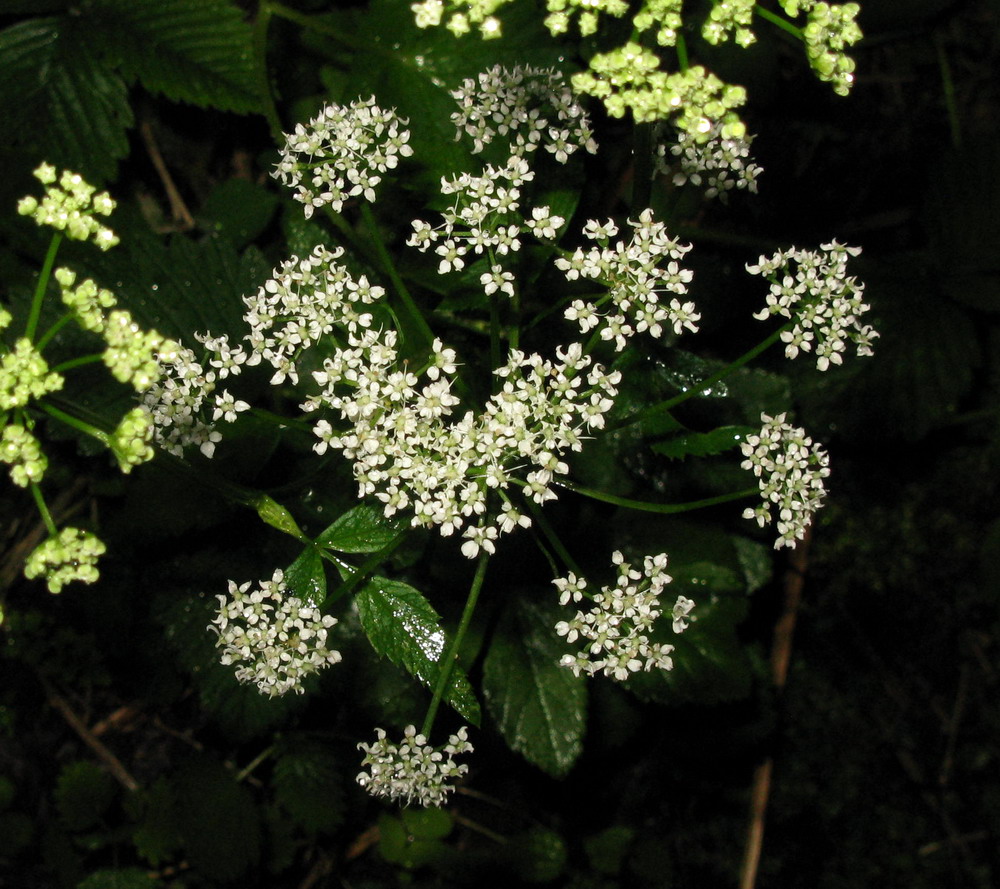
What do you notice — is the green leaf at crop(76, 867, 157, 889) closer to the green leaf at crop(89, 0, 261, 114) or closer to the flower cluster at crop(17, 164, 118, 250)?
the flower cluster at crop(17, 164, 118, 250)

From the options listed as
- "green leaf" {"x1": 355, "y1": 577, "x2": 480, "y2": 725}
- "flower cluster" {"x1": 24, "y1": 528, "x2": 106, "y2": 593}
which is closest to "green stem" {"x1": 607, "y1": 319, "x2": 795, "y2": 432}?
"green leaf" {"x1": 355, "y1": 577, "x2": 480, "y2": 725}

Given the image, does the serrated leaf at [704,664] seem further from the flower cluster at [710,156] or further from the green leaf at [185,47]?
the green leaf at [185,47]

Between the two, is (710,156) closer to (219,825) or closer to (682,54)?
(682,54)

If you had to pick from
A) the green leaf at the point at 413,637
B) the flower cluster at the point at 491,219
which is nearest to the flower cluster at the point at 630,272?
the flower cluster at the point at 491,219

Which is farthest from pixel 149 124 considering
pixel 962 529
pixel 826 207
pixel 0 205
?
pixel 962 529

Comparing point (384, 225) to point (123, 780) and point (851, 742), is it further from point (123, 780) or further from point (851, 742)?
point (851, 742)
